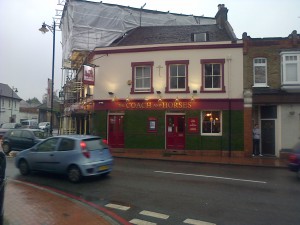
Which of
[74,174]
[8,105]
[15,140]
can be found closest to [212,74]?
[74,174]

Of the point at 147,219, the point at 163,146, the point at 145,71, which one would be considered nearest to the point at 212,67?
the point at 145,71

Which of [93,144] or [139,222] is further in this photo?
[93,144]

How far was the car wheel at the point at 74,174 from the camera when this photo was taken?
10312 millimetres

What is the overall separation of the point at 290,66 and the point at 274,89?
1805 mm

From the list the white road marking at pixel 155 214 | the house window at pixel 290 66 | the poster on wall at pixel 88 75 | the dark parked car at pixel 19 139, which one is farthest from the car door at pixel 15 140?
the house window at pixel 290 66

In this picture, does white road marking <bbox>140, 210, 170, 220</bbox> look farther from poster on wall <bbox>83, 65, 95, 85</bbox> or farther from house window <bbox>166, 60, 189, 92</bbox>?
poster on wall <bbox>83, 65, 95, 85</bbox>

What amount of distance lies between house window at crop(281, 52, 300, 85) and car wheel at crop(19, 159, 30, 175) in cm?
1538

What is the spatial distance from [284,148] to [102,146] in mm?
12819

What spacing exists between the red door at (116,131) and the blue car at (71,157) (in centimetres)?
996

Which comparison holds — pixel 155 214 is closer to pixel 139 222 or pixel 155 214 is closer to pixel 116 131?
pixel 139 222

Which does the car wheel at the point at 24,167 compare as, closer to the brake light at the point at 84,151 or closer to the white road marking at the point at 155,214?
the brake light at the point at 84,151

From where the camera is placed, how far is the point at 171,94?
20594mm

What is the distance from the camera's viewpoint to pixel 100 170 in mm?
Result: 10602

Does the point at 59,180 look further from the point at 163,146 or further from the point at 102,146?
the point at 163,146
